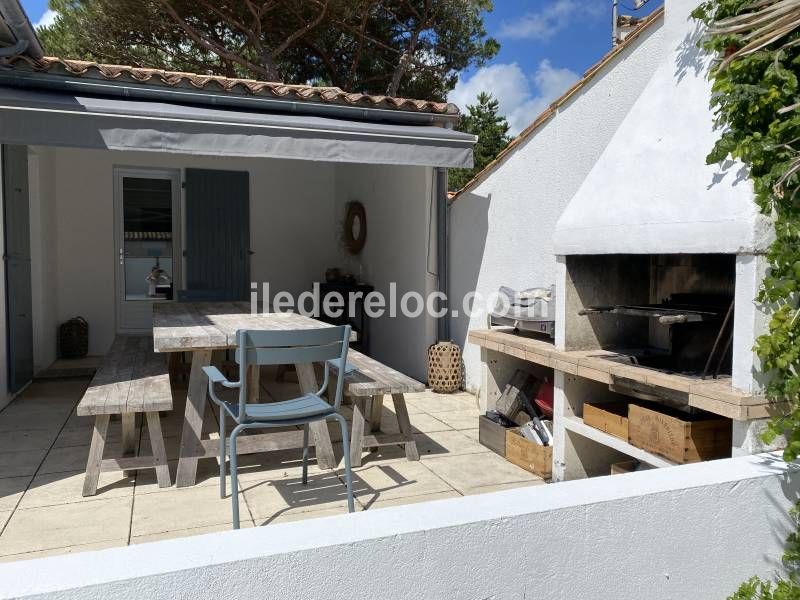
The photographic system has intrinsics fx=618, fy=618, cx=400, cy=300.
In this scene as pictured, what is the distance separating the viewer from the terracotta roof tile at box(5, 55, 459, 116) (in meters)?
4.80

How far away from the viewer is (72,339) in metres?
7.94

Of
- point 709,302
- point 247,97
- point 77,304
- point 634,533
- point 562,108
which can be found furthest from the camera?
point 77,304

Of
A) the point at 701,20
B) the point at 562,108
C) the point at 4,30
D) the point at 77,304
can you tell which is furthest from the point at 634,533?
the point at 77,304

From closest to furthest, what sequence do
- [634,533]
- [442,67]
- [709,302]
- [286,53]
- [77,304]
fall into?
[634,533]
[709,302]
[77,304]
[286,53]
[442,67]

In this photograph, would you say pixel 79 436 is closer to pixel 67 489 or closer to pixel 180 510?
pixel 67 489

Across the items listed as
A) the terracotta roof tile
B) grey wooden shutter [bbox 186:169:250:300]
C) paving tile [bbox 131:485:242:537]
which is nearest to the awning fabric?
the terracotta roof tile

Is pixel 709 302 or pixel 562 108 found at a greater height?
pixel 562 108

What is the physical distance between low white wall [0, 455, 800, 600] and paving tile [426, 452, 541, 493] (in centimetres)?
174

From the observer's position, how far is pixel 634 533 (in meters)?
1.94

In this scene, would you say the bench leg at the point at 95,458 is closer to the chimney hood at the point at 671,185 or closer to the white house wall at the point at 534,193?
the chimney hood at the point at 671,185

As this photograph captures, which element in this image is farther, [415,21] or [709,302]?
[415,21]

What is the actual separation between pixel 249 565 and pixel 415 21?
11.0 metres

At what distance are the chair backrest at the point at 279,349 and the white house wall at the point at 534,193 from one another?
7.21 ft

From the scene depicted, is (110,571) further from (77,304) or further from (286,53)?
(286,53)
